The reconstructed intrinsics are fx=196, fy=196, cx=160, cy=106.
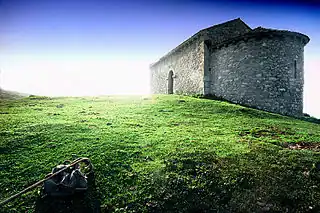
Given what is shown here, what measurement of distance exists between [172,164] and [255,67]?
1115cm

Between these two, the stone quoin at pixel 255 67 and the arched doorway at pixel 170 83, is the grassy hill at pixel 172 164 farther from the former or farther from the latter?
the arched doorway at pixel 170 83

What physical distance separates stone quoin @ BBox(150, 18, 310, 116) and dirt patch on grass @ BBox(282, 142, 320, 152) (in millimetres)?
7107

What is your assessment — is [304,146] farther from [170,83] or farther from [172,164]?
[170,83]

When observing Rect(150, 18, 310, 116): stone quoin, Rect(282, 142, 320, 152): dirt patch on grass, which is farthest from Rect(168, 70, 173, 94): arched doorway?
Rect(282, 142, 320, 152): dirt patch on grass

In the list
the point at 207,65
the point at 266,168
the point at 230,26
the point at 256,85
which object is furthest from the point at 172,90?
the point at 266,168

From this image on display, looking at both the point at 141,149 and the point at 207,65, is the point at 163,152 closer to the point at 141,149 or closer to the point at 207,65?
the point at 141,149

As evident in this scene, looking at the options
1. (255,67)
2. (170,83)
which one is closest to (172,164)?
(255,67)

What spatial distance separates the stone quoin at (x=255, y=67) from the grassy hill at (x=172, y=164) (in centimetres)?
612

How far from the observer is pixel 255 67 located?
12984mm

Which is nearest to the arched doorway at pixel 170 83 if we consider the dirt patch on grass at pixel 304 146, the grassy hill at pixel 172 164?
the grassy hill at pixel 172 164

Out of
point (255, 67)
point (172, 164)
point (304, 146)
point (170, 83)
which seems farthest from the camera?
point (170, 83)

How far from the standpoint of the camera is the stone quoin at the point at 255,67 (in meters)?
12.8

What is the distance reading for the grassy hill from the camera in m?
3.52

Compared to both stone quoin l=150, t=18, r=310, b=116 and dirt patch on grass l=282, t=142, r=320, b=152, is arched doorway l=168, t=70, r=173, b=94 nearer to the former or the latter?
stone quoin l=150, t=18, r=310, b=116
